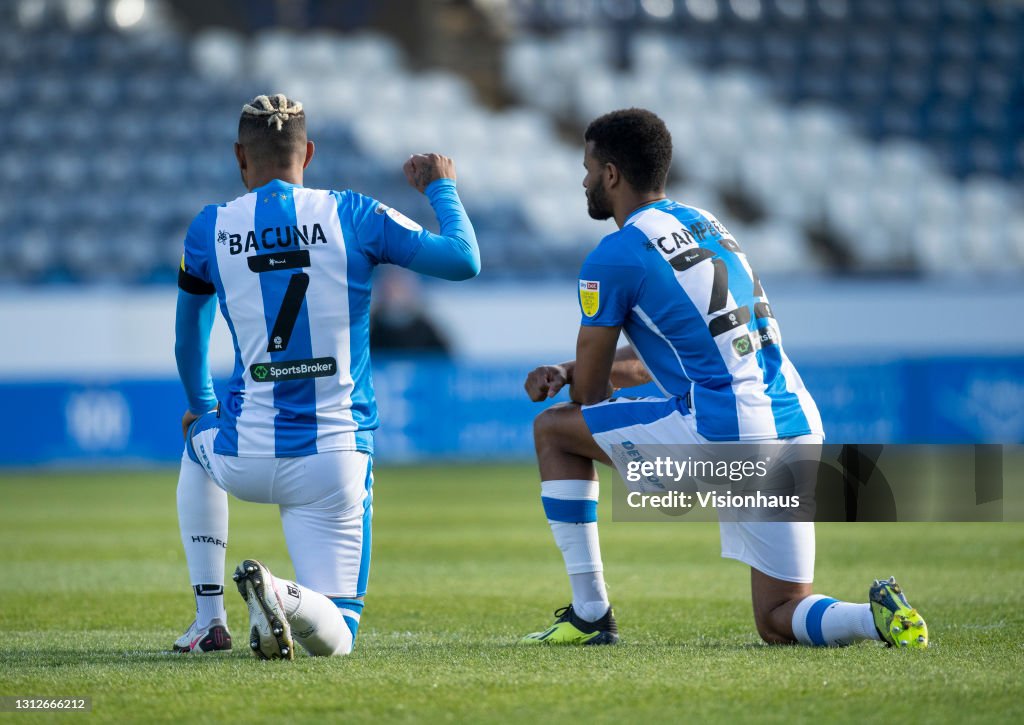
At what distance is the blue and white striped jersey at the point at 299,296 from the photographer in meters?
4.57

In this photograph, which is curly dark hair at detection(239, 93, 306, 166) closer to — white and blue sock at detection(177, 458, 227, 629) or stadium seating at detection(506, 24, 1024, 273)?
white and blue sock at detection(177, 458, 227, 629)

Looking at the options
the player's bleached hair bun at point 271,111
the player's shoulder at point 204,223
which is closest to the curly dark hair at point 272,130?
the player's bleached hair bun at point 271,111

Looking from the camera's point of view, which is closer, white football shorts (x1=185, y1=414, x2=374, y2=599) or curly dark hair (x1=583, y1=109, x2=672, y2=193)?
white football shorts (x1=185, y1=414, x2=374, y2=599)

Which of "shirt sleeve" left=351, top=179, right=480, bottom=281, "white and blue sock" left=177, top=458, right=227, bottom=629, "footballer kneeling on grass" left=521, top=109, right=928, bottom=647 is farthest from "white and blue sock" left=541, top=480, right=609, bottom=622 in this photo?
"white and blue sock" left=177, top=458, right=227, bottom=629

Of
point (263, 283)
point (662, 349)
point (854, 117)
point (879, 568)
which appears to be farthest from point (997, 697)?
point (854, 117)

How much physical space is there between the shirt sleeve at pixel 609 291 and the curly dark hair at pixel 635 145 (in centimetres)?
40

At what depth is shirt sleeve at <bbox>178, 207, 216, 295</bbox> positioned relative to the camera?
15.3 ft

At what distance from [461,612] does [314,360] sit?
1724 mm

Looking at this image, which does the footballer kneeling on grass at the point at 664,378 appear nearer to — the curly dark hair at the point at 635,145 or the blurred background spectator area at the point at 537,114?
the curly dark hair at the point at 635,145

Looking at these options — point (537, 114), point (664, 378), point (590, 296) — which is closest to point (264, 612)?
point (590, 296)

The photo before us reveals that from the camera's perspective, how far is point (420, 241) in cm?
459

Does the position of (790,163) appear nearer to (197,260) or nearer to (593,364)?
(593,364)

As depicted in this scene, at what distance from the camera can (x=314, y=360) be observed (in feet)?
15.1

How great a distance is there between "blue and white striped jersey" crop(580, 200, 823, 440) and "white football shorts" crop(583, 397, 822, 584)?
5 cm
